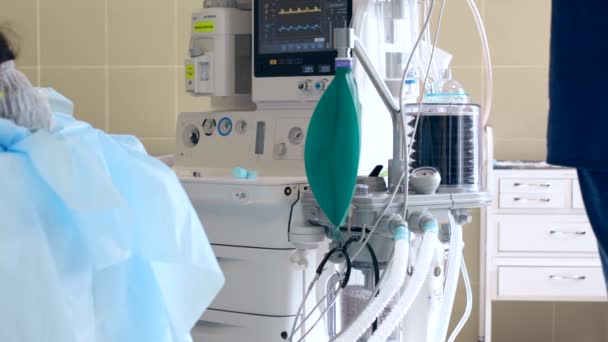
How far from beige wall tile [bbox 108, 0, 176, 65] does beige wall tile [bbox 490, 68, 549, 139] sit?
149 centimetres

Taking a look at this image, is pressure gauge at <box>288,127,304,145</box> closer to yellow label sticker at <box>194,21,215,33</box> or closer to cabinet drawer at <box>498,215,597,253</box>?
yellow label sticker at <box>194,21,215,33</box>

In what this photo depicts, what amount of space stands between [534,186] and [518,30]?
32.8 inches

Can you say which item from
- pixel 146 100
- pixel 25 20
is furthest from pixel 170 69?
pixel 25 20

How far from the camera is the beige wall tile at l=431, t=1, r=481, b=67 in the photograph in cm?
385

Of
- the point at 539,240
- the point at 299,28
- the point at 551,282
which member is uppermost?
the point at 299,28

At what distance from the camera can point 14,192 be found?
1.09 m

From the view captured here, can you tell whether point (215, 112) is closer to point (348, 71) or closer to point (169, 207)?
point (348, 71)

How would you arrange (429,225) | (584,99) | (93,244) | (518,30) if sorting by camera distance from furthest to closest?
(518,30) → (429,225) → (584,99) → (93,244)

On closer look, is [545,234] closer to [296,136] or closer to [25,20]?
[296,136]

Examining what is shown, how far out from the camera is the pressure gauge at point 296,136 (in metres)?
2.61

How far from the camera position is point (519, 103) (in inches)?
152

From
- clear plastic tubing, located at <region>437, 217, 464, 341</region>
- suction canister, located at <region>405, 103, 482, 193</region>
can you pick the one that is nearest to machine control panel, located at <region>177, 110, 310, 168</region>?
suction canister, located at <region>405, 103, 482, 193</region>

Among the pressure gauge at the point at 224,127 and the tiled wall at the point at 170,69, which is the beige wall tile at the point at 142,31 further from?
the pressure gauge at the point at 224,127

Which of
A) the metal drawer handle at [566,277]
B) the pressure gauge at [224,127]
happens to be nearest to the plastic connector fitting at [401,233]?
the pressure gauge at [224,127]
